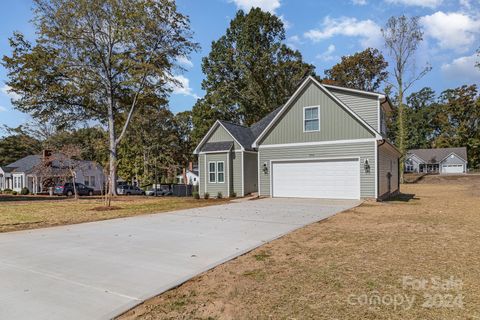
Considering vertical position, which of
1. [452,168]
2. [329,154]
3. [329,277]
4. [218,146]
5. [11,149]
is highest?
[11,149]

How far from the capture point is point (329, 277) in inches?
181

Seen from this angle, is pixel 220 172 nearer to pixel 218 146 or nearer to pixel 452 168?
pixel 218 146

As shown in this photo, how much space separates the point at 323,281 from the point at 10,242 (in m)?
6.91

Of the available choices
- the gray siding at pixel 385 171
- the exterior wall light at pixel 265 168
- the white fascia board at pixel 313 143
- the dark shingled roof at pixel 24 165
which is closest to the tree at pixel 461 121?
the gray siding at pixel 385 171

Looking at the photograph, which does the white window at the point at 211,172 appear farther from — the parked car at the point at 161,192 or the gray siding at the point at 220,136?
the parked car at the point at 161,192

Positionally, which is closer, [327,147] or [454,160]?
[327,147]

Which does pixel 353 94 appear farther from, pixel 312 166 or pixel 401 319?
pixel 401 319

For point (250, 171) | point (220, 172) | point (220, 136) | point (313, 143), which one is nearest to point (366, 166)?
point (313, 143)

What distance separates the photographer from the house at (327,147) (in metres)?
15.8

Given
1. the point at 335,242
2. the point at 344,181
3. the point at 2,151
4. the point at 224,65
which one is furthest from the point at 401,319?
the point at 2,151

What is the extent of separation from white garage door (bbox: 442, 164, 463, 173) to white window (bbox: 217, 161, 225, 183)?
58384 mm

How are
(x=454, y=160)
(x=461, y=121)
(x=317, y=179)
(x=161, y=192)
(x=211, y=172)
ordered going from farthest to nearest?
(x=461, y=121) < (x=454, y=160) < (x=161, y=192) < (x=211, y=172) < (x=317, y=179)

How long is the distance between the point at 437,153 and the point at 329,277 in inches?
2786

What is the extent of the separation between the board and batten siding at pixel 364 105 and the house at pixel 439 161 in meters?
47.6
